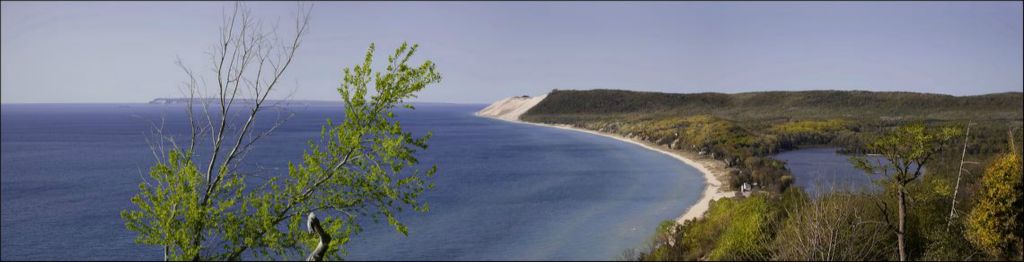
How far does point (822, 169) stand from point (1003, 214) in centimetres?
2619

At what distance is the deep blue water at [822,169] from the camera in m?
30.3

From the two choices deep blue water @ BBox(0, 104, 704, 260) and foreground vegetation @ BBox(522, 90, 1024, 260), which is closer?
foreground vegetation @ BBox(522, 90, 1024, 260)

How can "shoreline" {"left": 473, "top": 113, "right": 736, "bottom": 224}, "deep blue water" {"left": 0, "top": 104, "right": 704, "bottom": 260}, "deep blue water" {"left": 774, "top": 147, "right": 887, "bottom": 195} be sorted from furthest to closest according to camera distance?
"deep blue water" {"left": 774, "top": 147, "right": 887, "bottom": 195} < "shoreline" {"left": 473, "top": 113, "right": 736, "bottom": 224} < "deep blue water" {"left": 0, "top": 104, "right": 704, "bottom": 260}

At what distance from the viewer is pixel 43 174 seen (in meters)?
44.2

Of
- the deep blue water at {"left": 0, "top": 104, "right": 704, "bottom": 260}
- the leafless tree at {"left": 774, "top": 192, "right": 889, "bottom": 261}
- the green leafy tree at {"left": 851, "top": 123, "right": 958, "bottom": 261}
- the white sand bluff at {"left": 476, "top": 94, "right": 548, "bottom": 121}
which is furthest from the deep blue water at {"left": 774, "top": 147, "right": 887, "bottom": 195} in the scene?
the white sand bluff at {"left": 476, "top": 94, "right": 548, "bottom": 121}

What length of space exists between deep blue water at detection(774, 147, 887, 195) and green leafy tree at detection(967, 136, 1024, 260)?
1302 centimetres

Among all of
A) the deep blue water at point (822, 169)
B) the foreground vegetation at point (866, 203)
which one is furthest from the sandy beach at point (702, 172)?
the deep blue water at point (822, 169)

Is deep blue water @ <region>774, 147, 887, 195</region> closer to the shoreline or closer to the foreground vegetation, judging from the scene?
the foreground vegetation

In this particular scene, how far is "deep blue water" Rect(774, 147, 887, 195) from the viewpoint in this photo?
99.3 ft

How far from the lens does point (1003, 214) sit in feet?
44.7

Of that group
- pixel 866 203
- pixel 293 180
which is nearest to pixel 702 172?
pixel 866 203

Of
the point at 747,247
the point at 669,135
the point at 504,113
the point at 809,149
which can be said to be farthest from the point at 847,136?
the point at 504,113

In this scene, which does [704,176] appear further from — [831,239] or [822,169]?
[831,239]

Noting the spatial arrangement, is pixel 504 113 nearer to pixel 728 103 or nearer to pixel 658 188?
pixel 728 103
